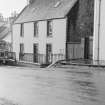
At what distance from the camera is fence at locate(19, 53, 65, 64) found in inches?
1037

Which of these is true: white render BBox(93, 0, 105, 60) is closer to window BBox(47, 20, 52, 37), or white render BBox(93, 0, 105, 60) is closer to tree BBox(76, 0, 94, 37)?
tree BBox(76, 0, 94, 37)

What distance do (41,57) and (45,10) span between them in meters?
5.73

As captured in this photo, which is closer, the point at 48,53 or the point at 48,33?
the point at 48,53

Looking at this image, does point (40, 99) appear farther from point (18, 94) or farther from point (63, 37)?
point (63, 37)

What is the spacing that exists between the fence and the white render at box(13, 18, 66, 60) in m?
0.53

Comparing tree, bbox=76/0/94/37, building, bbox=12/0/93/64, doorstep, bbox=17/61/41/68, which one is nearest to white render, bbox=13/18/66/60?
building, bbox=12/0/93/64

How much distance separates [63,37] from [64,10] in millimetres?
2842

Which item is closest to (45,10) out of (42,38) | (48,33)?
(48,33)

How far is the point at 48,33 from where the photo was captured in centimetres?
2873

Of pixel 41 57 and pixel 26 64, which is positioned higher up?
pixel 41 57

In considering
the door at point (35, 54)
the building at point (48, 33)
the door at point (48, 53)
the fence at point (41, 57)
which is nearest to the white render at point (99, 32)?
the building at point (48, 33)

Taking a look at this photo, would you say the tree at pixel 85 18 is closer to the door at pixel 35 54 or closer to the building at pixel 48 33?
the building at pixel 48 33

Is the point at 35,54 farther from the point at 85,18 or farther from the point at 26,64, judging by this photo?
the point at 85,18

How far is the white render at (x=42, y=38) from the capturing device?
87.3ft
